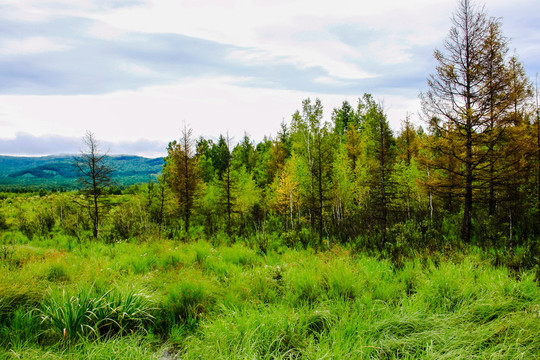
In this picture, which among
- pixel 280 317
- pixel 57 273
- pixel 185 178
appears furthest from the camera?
pixel 185 178

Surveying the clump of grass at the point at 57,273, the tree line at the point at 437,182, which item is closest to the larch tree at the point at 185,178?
the tree line at the point at 437,182

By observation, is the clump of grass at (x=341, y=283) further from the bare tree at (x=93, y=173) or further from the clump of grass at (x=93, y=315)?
the bare tree at (x=93, y=173)

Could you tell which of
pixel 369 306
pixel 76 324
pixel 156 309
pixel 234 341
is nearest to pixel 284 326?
pixel 234 341

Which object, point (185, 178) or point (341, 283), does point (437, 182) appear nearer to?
point (341, 283)

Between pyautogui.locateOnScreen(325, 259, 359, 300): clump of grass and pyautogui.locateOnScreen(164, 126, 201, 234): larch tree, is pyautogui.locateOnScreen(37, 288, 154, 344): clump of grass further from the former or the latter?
pyautogui.locateOnScreen(164, 126, 201, 234): larch tree

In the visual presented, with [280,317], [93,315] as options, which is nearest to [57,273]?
[93,315]

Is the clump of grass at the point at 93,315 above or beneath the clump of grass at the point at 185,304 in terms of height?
above

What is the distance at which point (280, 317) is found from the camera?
3383 mm

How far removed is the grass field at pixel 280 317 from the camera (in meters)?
2.85

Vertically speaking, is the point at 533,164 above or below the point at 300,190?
above

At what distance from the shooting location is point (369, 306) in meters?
3.81

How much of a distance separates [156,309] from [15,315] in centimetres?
190

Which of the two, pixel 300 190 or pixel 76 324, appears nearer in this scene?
pixel 76 324

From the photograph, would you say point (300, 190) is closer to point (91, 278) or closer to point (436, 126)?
point (436, 126)
